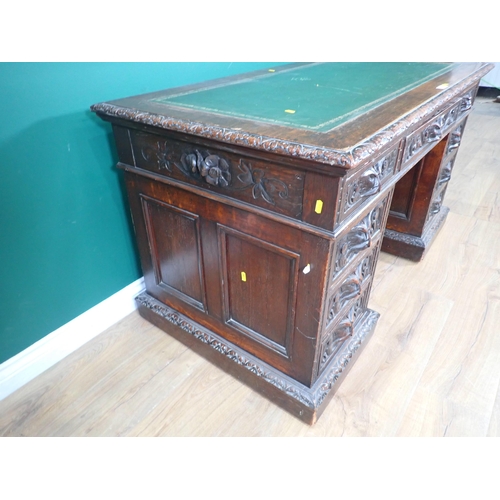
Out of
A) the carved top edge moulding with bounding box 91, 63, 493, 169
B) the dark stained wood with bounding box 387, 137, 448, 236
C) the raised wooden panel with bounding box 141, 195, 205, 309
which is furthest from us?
the dark stained wood with bounding box 387, 137, 448, 236

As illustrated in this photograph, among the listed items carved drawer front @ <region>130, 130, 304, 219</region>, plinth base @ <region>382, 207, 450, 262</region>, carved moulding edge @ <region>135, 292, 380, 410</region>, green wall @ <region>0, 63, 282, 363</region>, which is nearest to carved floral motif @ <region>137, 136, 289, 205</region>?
carved drawer front @ <region>130, 130, 304, 219</region>

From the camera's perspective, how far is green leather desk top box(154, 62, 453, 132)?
0.95 metres

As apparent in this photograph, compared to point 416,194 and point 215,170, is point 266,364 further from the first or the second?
point 416,194

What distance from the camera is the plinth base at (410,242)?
189 centimetres

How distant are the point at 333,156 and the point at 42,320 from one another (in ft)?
3.65

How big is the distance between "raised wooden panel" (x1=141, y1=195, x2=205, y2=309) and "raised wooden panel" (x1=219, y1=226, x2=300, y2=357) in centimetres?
12

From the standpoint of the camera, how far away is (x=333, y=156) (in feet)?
2.40

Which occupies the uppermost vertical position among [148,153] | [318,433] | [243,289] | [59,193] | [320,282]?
[148,153]

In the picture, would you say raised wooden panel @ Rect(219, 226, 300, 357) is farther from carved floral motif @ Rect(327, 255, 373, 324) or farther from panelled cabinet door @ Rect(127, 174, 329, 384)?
carved floral motif @ Rect(327, 255, 373, 324)

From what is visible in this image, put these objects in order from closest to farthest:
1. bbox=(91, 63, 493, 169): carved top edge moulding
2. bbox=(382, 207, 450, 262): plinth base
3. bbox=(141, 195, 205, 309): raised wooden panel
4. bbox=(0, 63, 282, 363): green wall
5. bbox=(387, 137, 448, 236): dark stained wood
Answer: bbox=(91, 63, 493, 169): carved top edge moulding < bbox=(0, 63, 282, 363): green wall < bbox=(141, 195, 205, 309): raised wooden panel < bbox=(387, 137, 448, 236): dark stained wood < bbox=(382, 207, 450, 262): plinth base
